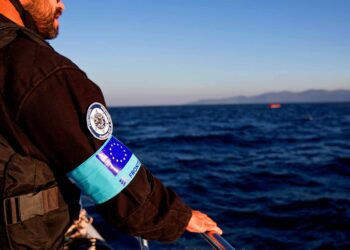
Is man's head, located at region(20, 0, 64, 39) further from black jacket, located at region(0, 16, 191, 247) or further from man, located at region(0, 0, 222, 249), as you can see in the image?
black jacket, located at region(0, 16, 191, 247)

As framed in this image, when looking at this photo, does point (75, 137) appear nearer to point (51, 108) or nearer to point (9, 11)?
point (51, 108)

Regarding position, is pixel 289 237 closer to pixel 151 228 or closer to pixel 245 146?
pixel 151 228

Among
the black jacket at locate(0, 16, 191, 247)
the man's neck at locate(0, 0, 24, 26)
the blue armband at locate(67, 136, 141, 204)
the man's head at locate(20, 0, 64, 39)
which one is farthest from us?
the man's head at locate(20, 0, 64, 39)

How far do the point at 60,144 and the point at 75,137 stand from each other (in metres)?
0.06

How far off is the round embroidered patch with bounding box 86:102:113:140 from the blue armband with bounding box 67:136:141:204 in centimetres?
4

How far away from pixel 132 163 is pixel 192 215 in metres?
0.48

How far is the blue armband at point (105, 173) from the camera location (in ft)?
4.40

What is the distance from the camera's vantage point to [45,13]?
5.53ft

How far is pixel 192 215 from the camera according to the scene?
5.70ft

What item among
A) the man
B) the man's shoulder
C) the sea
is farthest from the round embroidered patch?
the sea

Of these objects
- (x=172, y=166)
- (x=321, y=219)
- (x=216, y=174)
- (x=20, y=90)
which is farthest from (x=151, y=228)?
(x=172, y=166)

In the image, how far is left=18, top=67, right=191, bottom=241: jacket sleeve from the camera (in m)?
1.23

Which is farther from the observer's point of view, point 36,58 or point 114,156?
point 114,156

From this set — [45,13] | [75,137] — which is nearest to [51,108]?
[75,137]
